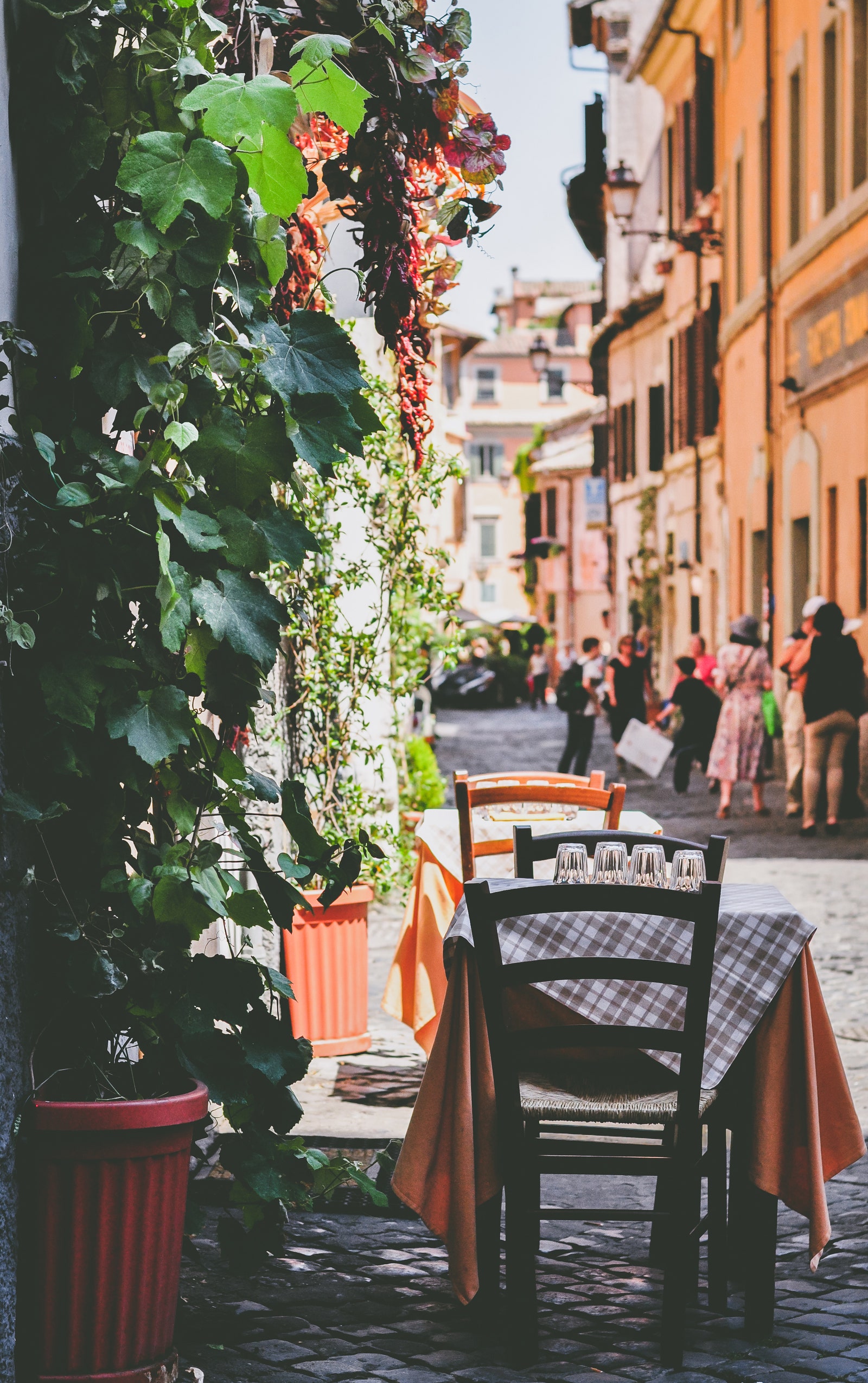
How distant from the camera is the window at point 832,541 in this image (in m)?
17.2

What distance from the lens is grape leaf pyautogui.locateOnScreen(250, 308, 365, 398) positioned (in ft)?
11.9

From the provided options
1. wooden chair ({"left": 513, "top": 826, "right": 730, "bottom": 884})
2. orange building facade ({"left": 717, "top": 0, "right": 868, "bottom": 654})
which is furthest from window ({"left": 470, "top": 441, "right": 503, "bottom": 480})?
wooden chair ({"left": 513, "top": 826, "right": 730, "bottom": 884})

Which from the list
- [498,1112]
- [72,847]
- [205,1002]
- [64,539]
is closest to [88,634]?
[64,539]

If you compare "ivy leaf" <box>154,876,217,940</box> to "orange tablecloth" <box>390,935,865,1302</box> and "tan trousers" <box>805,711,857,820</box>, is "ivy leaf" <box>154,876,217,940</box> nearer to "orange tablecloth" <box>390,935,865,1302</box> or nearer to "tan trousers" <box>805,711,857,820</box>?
"orange tablecloth" <box>390,935,865,1302</box>

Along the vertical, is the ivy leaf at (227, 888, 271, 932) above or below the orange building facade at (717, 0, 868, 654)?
below

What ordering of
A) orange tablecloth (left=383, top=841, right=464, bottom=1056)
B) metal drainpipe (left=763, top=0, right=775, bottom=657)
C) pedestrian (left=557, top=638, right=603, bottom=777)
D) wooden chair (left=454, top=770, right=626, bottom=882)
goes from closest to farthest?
wooden chair (left=454, top=770, right=626, bottom=882), orange tablecloth (left=383, top=841, right=464, bottom=1056), pedestrian (left=557, top=638, right=603, bottom=777), metal drainpipe (left=763, top=0, right=775, bottom=657)

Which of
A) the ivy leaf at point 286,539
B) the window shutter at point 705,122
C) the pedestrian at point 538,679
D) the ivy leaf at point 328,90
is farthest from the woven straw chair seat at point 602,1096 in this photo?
the pedestrian at point 538,679

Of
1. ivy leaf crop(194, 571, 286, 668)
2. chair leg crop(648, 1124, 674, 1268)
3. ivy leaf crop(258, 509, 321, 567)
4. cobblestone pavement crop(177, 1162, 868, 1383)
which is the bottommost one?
cobblestone pavement crop(177, 1162, 868, 1383)

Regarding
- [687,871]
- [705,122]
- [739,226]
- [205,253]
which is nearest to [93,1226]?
[687,871]

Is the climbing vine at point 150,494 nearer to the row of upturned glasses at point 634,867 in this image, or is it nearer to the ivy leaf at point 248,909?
the ivy leaf at point 248,909

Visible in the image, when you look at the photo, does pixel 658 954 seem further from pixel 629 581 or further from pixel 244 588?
pixel 629 581

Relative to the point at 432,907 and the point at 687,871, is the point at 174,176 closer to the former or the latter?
the point at 687,871

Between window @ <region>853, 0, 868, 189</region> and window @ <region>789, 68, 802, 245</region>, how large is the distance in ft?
8.88

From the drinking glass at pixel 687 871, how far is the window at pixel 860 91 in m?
12.1
